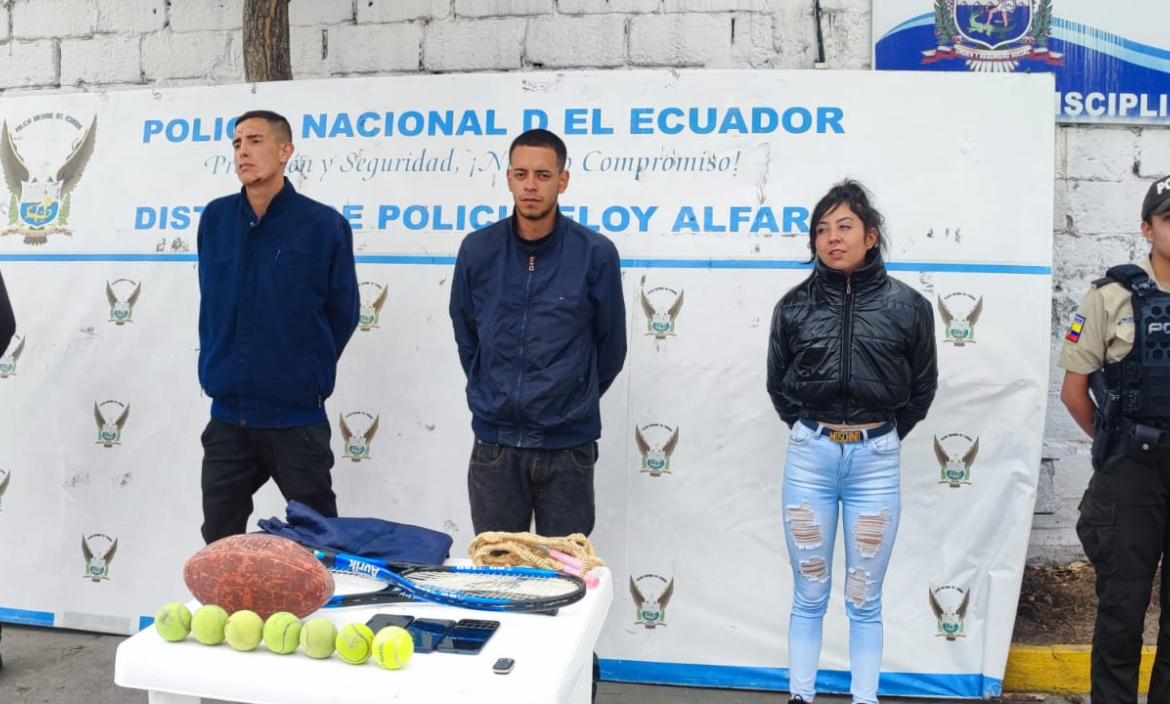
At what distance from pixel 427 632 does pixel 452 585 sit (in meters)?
0.22

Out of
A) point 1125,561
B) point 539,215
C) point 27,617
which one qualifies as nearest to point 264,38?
point 539,215

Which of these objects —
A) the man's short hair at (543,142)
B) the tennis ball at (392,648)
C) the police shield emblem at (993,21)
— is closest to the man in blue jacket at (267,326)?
the man's short hair at (543,142)

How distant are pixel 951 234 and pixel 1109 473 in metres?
0.94

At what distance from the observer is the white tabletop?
1494 mm

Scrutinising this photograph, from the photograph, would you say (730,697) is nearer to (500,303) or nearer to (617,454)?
(617,454)

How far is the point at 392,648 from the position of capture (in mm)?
1525

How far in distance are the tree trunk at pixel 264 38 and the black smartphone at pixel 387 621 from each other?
2929 mm

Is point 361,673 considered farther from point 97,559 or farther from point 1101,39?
point 1101,39

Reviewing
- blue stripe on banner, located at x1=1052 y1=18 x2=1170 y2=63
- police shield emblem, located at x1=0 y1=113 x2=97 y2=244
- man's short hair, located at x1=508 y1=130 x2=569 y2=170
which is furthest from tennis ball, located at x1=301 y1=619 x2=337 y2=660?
blue stripe on banner, located at x1=1052 y1=18 x2=1170 y2=63

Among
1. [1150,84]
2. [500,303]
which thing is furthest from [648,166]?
[1150,84]

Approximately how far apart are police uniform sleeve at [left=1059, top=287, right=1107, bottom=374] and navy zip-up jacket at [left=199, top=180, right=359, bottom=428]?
85.5 inches

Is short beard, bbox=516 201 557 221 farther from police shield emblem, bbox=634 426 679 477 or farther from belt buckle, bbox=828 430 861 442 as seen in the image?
belt buckle, bbox=828 430 861 442

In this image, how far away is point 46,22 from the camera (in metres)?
4.78

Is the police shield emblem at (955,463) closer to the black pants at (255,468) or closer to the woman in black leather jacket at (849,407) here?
the woman in black leather jacket at (849,407)
